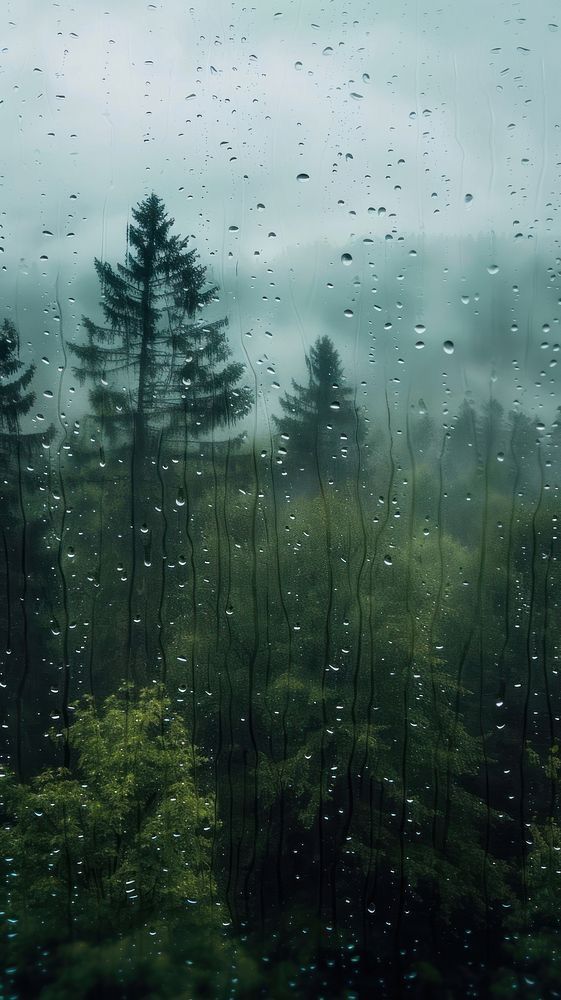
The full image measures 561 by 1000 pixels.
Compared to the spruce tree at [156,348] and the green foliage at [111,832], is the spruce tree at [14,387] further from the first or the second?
the green foliage at [111,832]

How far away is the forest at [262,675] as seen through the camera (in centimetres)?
224

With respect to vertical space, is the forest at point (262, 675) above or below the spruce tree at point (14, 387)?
below

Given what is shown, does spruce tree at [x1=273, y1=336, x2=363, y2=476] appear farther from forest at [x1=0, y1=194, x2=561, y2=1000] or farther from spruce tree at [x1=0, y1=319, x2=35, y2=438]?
spruce tree at [x1=0, y1=319, x2=35, y2=438]

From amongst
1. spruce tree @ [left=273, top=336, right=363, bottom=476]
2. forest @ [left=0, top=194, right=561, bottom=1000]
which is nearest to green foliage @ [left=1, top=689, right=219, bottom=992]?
forest @ [left=0, top=194, right=561, bottom=1000]

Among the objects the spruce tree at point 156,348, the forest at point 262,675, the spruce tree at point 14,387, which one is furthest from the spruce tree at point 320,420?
the spruce tree at point 14,387

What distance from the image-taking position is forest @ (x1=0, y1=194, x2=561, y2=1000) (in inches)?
88.0

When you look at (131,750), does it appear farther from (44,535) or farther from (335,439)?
(335,439)

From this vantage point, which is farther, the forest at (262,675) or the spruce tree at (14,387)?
A: the spruce tree at (14,387)

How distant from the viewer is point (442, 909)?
2244 mm

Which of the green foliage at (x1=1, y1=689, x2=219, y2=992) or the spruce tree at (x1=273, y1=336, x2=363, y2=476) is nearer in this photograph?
the green foliage at (x1=1, y1=689, x2=219, y2=992)

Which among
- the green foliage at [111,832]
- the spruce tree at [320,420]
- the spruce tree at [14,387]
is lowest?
the green foliage at [111,832]

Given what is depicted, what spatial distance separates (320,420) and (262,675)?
793 millimetres

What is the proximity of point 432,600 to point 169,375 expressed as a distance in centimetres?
106

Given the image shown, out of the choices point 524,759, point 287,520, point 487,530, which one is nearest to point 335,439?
point 287,520
